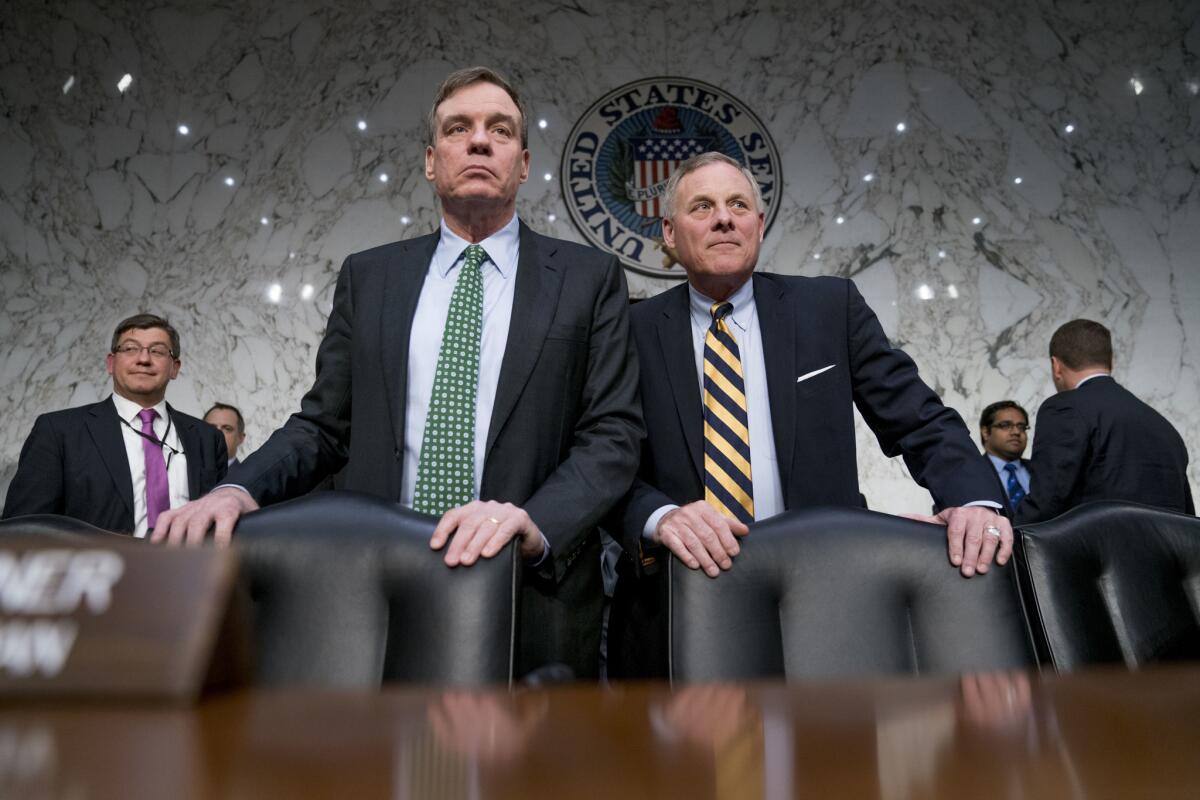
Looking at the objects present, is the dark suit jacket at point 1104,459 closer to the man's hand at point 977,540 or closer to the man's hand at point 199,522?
the man's hand at point 977,540

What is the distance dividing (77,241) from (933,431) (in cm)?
455

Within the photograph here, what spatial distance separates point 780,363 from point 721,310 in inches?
7.4

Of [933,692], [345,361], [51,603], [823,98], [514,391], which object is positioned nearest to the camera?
[51,603]

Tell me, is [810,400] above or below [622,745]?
above

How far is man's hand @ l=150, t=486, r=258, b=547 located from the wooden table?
0.55 m

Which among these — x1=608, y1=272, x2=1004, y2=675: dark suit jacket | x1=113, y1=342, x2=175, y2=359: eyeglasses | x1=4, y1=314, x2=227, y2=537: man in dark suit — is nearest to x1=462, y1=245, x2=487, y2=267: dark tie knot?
x1=608, y1=272, x2=1004, y2=675: dark suit jacket

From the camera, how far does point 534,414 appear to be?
172 centimetres

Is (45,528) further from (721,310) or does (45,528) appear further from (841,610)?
(721,310)

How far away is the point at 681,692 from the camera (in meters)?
0.76

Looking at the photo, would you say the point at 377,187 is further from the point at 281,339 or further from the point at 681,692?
the point at 681,692

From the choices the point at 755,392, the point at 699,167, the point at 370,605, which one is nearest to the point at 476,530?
the point at 370,605

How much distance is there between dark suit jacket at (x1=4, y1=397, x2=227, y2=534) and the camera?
3.38m

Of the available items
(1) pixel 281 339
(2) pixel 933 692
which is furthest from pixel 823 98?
(2) pixel 933 692

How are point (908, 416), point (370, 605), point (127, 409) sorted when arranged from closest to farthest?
point (370, 605)
point (908, 416)
point (127, 409)
